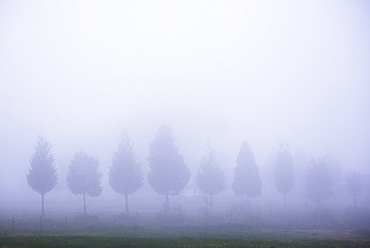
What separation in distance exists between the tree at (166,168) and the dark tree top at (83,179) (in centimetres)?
939

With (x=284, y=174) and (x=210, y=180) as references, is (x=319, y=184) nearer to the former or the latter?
(x=284, y=174)

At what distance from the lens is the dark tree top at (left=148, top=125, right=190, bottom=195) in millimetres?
47938

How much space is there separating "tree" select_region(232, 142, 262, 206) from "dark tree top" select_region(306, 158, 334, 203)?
1126 cm

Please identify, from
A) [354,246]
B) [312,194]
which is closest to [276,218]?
[312,194]

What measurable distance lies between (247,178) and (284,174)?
30.7 feet

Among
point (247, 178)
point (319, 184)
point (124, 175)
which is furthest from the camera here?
point (319, 184)

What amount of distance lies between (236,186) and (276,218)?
35.0 feet

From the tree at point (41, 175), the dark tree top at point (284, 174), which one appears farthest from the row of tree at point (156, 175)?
the dark tree top at point (284, 174)

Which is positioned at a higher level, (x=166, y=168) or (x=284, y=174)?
(x=166, y=168)

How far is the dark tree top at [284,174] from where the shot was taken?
184ft

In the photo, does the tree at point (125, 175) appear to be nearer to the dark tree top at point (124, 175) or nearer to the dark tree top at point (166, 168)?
the dark tree top at point (124, 175)

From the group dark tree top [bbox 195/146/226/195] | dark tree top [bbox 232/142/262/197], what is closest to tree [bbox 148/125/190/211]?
dark tree top [bbox 195/146/226/195]

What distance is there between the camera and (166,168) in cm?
4838

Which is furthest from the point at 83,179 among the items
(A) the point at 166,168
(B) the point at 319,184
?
(B) the point at 319,184
